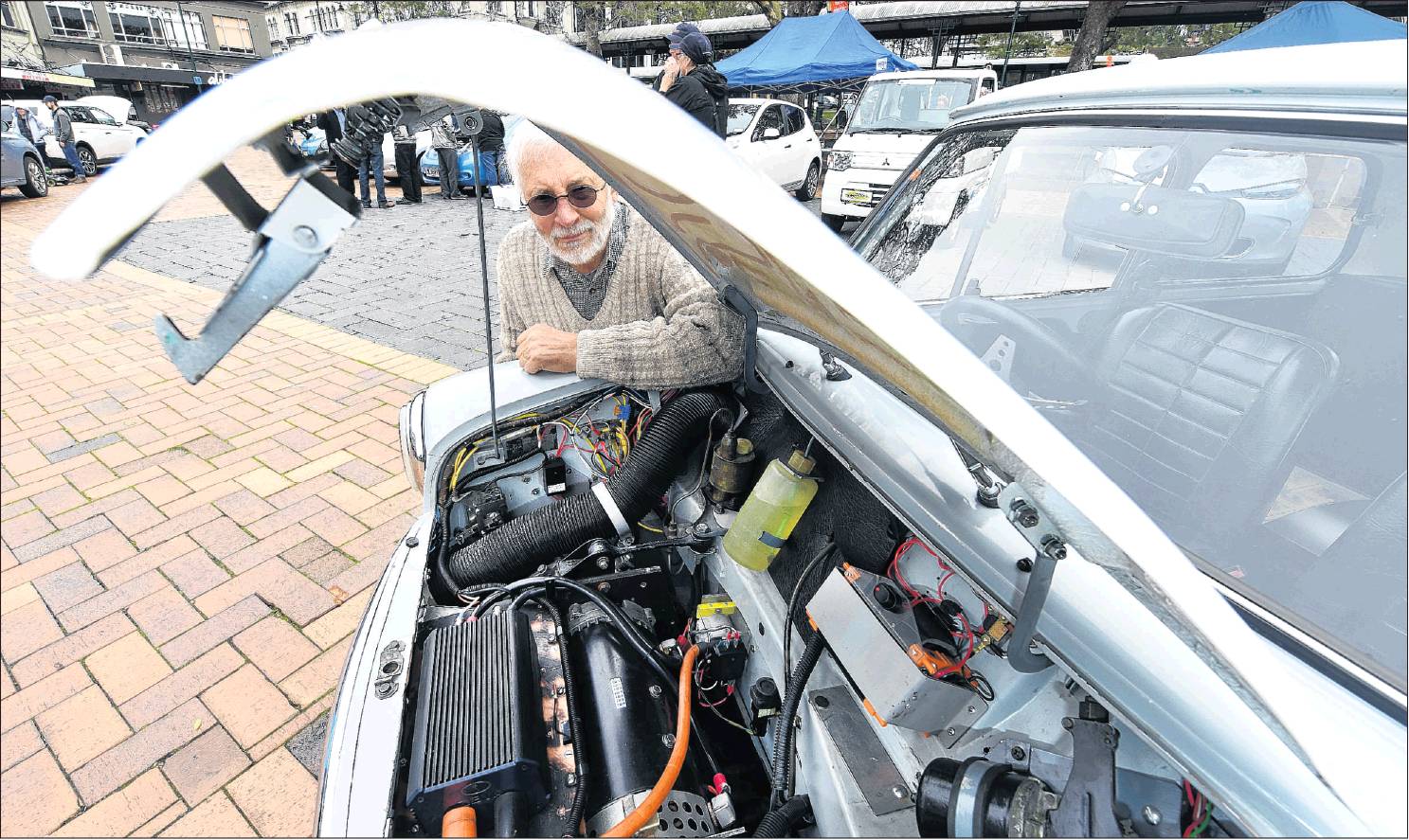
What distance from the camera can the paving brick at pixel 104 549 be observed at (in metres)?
2.61

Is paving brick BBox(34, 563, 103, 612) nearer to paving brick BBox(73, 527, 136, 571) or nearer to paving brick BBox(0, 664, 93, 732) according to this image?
paving brick BBox(73, 527, 136, 571)

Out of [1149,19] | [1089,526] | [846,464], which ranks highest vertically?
[1149,19]

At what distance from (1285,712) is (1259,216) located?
3.83ft

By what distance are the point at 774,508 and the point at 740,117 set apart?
10038mm

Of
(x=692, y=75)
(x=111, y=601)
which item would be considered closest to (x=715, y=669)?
(x=111, y=601)

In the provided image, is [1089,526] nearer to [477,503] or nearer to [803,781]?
[803,781]

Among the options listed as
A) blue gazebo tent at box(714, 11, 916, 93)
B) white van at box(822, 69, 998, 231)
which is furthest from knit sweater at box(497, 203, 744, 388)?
blue gazebo tent at box(714, 11, 916, 93)

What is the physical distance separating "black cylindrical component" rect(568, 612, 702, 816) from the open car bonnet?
89 centimetres

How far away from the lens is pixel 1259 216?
1.37 meters

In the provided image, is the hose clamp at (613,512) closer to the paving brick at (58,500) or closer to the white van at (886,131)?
the paving brick at (58,500)

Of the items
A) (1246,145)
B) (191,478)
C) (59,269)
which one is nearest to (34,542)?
(191,478)

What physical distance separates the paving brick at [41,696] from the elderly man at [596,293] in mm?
1706

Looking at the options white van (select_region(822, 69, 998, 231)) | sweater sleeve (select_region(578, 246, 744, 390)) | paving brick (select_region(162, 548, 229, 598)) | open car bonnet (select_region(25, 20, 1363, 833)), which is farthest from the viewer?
white van (select_region(822, 69, 998, 231))

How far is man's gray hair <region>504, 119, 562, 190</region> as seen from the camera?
82.0 inches
